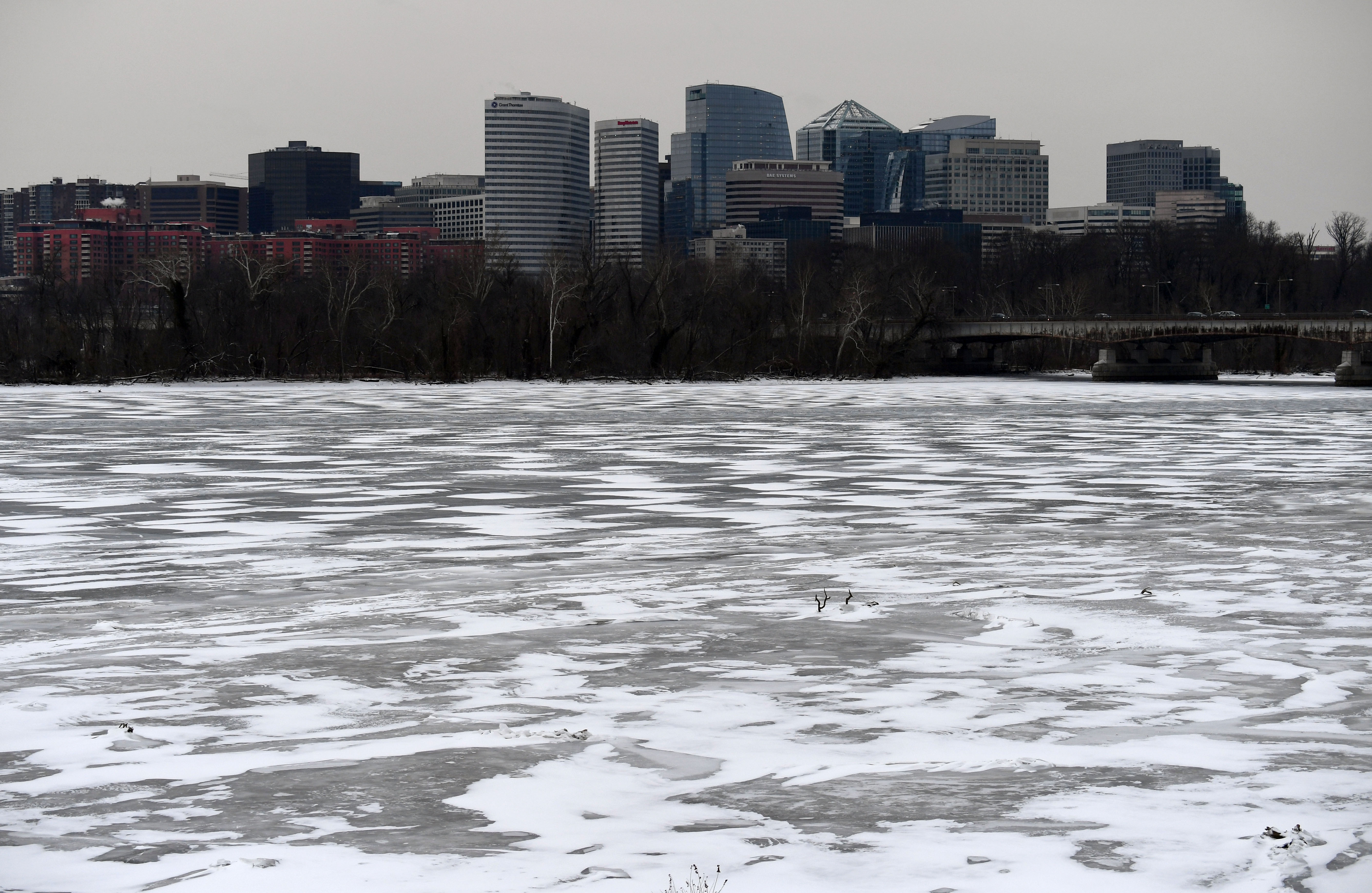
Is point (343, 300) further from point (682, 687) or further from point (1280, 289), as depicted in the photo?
point (1280, 289)

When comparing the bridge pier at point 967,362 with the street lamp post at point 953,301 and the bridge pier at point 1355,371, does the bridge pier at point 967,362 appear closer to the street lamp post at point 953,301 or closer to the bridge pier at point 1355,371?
the street lamp post at point 953,301

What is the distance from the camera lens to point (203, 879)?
19.3 feet

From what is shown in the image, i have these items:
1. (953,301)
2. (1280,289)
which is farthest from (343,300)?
(1280,289)

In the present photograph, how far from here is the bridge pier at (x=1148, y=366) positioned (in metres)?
111

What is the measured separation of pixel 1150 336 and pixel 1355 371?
15.9 metres

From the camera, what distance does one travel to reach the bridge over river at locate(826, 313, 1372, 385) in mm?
97188

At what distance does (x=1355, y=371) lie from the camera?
94375mm

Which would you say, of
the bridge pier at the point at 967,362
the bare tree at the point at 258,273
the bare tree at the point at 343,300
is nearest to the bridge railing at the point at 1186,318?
the bridge pier at the point at 967,362

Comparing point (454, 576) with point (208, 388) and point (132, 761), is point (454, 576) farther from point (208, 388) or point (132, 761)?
point (208, 388)

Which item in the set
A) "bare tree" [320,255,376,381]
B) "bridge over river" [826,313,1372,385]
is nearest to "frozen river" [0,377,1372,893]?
"bare tree" [320,255,376,381]

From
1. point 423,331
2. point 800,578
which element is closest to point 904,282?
point 423,331

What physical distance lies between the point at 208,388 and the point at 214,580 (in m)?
60.4

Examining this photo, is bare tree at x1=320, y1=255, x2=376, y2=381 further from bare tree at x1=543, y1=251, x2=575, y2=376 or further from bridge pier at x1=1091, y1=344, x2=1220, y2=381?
bridge pier at x1=1091, y1=344, x2=1220, y2=381

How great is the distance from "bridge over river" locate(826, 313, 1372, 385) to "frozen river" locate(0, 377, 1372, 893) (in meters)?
82.3
